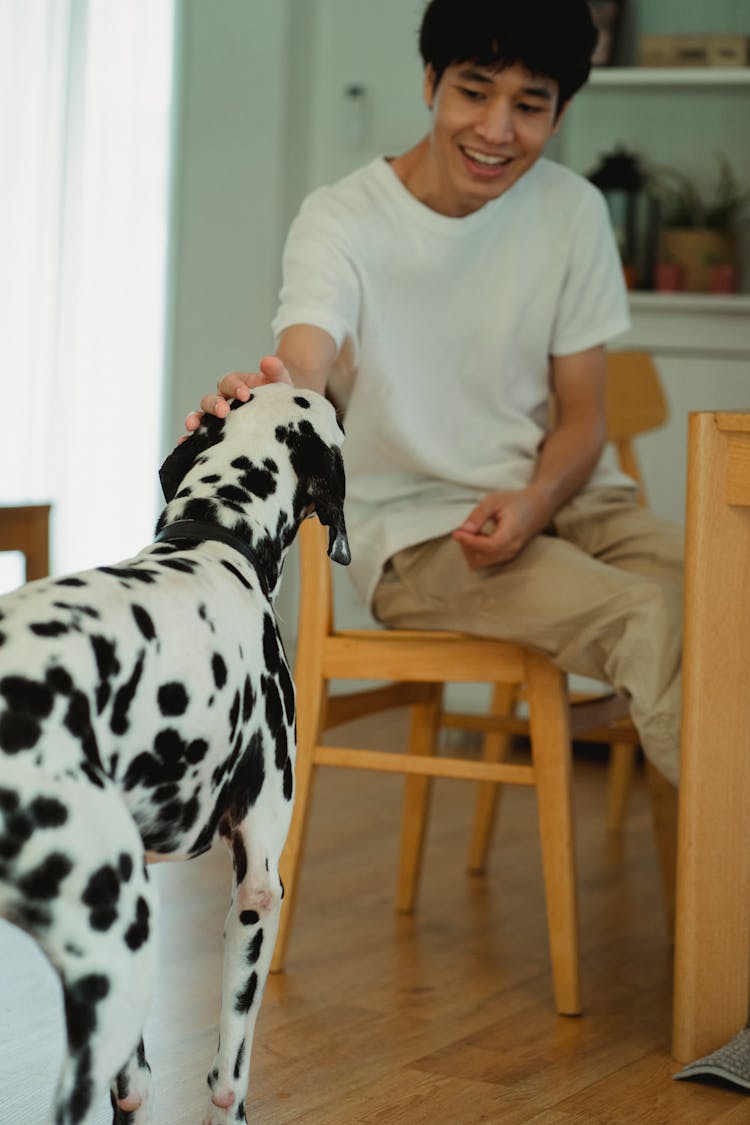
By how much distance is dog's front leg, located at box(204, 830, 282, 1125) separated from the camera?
4.66ft

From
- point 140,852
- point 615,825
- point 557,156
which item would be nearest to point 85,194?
point 557,156

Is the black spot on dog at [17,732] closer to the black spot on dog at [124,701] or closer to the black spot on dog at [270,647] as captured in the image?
the black spot on dog at [124,701]

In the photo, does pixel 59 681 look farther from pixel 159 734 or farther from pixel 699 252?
pixel 699 252

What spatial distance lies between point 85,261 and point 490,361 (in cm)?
270

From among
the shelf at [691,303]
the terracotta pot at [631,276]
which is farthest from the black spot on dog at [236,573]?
the terracotta pot at [631,276]

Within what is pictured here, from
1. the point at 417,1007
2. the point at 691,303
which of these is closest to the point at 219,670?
the point at 417,1007

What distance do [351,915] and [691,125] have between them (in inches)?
108

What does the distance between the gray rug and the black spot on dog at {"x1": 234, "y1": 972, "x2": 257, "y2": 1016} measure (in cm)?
78

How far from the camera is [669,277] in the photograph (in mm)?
4383

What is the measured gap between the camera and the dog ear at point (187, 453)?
1.53 meters

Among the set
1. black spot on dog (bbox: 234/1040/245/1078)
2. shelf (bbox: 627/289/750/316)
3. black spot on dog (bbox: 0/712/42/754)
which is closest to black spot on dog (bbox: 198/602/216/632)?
black spot on dog (bbox: 0/712/42/754)

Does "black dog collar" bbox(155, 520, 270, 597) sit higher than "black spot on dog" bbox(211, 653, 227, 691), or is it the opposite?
"black dog collar" bbox(155, 520, 270, 597)

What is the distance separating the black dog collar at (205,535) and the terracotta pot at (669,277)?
10.5 ft

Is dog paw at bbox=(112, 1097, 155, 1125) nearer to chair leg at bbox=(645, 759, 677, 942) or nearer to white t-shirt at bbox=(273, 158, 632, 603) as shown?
white t-shirt at bbox=(273, 158, 632, 603)
